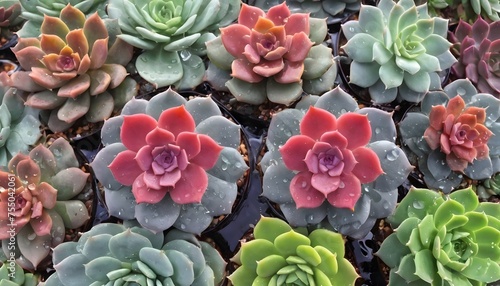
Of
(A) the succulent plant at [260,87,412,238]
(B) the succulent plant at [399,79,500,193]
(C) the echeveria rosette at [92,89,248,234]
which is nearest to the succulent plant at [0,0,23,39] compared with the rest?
(C) the echeveria rosette at [92,89,248,234]

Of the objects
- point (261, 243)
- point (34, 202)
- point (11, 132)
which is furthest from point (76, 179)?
point (261, 243)

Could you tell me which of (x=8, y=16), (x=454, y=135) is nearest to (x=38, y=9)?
(x=8, y=16)

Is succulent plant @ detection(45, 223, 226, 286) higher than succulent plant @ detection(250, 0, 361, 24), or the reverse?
succulent plant @ detection(250, 0, 361, 24)

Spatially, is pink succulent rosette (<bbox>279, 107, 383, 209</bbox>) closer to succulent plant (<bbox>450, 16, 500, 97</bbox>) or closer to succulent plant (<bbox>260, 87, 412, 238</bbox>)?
succulent plant (<bbox>260, 87, 412, 238</bbox>)

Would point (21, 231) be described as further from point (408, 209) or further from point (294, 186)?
point (408, 209)

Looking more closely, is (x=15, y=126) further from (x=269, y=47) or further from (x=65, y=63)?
(x=269, y=47)

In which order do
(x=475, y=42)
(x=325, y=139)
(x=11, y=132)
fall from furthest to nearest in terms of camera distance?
(x=475, y=42), (x=11, y=132), (x=325, y=139)
